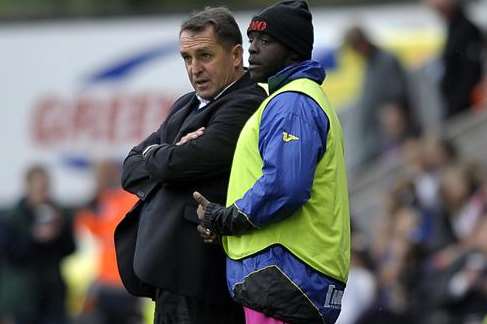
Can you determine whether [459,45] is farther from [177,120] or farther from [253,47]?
[253,47]

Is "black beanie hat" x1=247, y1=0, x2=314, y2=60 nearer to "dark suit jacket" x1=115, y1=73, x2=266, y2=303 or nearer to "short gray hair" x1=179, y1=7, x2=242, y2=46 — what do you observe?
"short gray hair" x1=179, y1=7, x2=242, y2=46

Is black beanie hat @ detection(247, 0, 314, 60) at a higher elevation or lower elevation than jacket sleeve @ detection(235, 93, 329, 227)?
higher

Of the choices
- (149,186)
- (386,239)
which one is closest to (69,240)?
(386,239)

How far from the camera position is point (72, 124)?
19.1 meters

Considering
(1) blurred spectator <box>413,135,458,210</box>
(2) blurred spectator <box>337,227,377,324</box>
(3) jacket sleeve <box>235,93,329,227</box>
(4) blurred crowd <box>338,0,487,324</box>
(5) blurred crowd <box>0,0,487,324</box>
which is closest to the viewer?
(3) jacket sleeve <box>235,93,329,227</box>

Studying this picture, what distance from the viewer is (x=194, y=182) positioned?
6430mm

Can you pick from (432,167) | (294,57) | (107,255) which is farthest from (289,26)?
(107,255)

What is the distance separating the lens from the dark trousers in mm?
6371

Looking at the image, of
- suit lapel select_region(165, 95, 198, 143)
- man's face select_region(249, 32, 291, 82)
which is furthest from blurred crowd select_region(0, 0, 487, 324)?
man's face select_region(249, 32, 291, 82)

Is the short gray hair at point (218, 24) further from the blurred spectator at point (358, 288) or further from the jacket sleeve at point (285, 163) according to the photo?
the blurred spectator at point (358, 288)

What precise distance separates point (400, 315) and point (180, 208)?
19.0 feet

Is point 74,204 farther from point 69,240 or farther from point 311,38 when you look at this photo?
point 311,38

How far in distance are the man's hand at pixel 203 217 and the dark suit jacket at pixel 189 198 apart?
0.12m

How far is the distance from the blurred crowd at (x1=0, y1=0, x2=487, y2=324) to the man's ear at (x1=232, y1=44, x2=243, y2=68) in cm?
523
